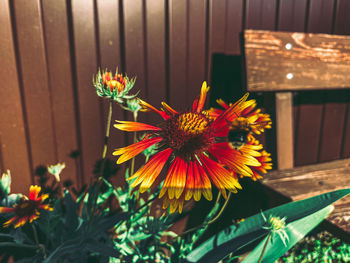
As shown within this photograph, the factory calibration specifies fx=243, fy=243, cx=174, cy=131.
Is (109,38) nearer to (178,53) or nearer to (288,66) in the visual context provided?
(178,53)

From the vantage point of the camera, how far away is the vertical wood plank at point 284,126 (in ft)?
3.07

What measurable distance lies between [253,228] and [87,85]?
71 centimetres

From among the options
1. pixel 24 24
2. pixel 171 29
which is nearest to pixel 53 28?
pixel 24 24

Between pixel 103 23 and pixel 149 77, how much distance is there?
0.25m

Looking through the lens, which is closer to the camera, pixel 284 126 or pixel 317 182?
pixel 317 182

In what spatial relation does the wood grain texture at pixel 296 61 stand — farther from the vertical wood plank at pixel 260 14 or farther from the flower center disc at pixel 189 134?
the flower center disc at pixel 189 134

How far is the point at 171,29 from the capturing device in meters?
0.92

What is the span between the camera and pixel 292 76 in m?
0.91

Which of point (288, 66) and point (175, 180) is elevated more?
point (288, 66)

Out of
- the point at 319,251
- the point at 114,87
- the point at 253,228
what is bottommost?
the point at 319,251

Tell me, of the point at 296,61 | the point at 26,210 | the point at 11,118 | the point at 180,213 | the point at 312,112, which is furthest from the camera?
the point at 312,112

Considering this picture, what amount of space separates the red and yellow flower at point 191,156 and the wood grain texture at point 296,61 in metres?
0.46

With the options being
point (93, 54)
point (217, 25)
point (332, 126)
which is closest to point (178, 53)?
point (217, 25)

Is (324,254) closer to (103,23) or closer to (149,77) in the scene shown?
(149,77)
